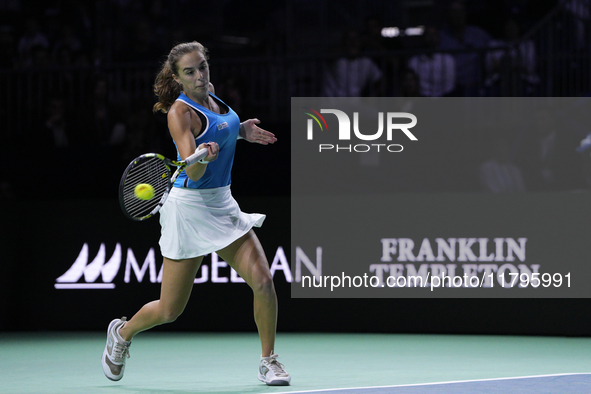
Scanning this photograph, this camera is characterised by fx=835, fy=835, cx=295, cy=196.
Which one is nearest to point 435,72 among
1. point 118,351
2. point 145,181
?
point 145,181

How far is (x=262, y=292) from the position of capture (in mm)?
4387

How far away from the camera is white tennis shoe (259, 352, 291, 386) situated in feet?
14.4

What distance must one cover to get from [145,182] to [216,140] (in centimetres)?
43

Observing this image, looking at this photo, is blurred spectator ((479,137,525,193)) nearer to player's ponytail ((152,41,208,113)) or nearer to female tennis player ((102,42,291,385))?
female tennis player ((102,42,291,385))

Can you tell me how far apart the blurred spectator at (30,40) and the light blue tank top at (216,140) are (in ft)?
21.9

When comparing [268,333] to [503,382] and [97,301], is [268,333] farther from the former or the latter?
[97,301]

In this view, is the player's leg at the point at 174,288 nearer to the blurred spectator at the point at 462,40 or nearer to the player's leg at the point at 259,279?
the player's leg at the point at 259,279

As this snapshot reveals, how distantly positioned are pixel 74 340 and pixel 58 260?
984mm

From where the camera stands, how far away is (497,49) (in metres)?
7.96

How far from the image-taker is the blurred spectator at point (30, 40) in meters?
10.4

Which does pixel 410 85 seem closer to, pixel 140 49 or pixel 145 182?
pixel 140 49

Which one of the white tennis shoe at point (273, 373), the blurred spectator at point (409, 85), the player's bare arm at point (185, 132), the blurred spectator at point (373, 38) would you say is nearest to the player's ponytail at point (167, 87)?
the player's bare arm at point (185, 132)

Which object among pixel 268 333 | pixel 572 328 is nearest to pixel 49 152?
pixel 268 333

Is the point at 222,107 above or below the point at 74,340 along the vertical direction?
above
